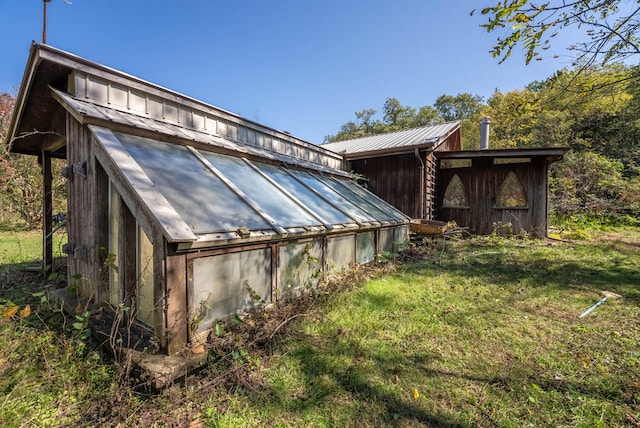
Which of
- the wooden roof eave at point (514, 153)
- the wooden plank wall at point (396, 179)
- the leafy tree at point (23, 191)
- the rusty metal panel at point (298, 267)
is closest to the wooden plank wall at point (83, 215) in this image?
the rusty metal panel at point (298, 267)

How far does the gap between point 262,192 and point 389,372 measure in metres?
2.91

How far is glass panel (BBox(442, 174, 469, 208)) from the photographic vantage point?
9.62 m

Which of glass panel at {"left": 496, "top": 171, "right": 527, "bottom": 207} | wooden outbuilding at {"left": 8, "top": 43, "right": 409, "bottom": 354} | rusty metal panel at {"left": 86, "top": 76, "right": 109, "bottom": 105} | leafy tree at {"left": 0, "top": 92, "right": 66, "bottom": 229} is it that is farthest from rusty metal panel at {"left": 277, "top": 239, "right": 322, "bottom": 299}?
leafy tree at {"left": 0, "top": 92, "right": 66, "bottom": 229}

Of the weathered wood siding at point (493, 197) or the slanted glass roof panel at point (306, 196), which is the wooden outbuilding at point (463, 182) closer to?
the weathered wood siding at point (493, 197)

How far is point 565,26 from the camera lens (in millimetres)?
3146

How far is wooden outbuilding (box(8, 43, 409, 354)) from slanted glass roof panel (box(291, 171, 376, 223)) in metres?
0.28

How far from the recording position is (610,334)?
2.97 meters

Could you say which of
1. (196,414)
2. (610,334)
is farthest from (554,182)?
(196,414)

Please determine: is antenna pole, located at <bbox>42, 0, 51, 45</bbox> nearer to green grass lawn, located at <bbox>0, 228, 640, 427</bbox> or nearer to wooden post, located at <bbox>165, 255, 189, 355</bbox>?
green grass lawn, located at <bbox>0, 228, 640, 427</bbox>

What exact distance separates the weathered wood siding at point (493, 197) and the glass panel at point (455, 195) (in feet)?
0.37

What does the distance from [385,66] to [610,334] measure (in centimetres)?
1229

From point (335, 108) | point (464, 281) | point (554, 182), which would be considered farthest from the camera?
point (335, 108)

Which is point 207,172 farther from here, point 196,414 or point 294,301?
point 196,414

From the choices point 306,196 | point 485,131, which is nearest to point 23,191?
point 306,196
